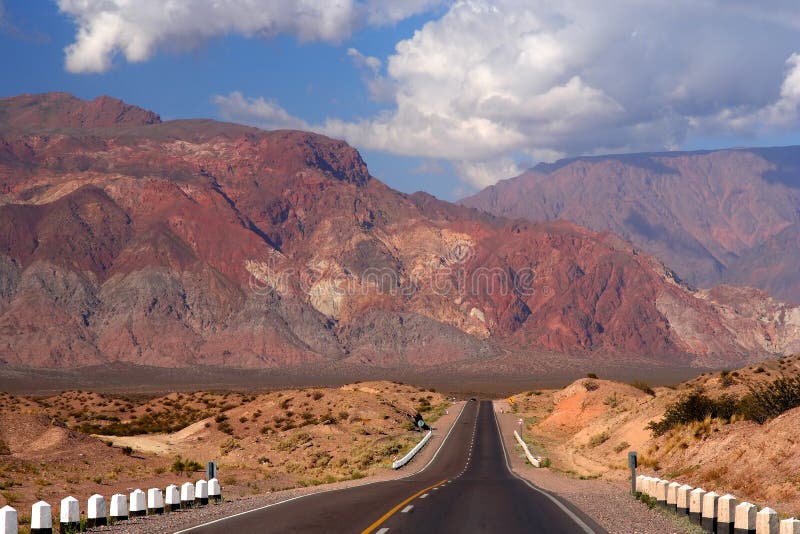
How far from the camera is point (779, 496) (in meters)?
25.5

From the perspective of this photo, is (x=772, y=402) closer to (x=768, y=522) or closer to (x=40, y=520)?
(x=768, y=522)

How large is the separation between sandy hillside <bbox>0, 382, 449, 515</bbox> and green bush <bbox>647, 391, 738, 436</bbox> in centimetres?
1442

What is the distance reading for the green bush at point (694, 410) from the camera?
41.1 meters

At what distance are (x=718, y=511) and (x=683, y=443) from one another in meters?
21.4

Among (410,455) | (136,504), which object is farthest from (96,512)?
(410,455)

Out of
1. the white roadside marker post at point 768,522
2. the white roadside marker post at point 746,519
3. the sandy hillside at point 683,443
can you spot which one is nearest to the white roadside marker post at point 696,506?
the sandy hillside at point 683,443

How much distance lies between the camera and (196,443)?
220 feet

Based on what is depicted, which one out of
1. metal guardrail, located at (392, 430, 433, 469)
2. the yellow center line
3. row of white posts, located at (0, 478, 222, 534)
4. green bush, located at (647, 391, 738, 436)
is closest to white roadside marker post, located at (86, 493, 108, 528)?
row of white posts, located at (0, 478, 222, 534)

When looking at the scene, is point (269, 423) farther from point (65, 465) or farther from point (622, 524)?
point (622, 524)

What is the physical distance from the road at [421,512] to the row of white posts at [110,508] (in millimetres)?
2364

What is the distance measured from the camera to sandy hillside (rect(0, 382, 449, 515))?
1568 inches

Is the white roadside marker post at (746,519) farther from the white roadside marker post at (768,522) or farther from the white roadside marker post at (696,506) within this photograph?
the white roadside marker post at (696,506)

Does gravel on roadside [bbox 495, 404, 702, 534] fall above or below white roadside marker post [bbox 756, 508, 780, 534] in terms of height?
below

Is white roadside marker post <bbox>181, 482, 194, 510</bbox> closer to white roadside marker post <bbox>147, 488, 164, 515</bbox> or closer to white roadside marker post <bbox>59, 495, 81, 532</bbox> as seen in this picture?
white roadside marker post <bbox>147, 488, 164, 515</bbox>
